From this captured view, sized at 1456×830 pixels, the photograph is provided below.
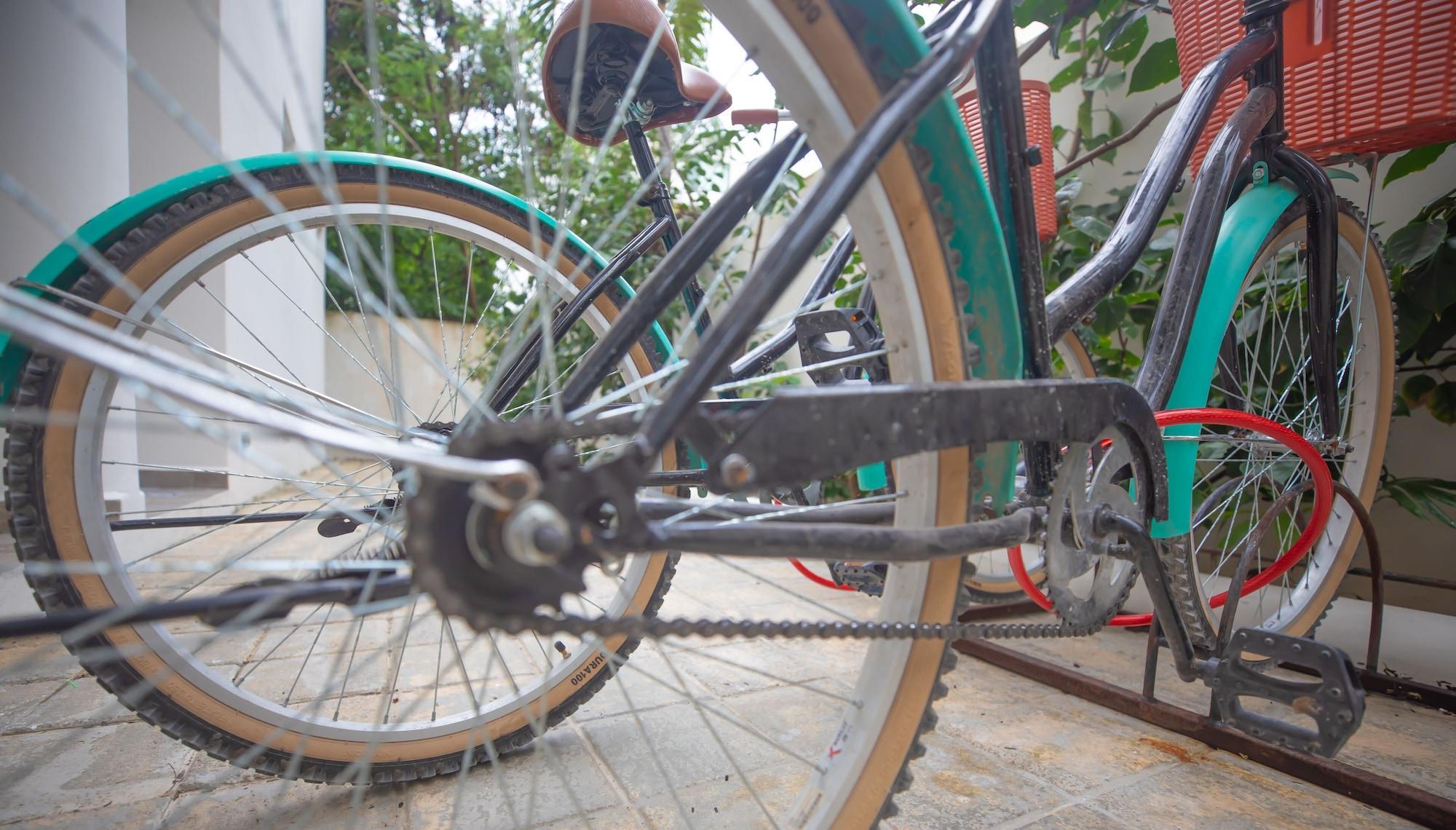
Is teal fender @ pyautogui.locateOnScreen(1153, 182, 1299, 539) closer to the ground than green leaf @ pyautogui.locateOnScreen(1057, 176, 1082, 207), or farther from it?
closer to the ground

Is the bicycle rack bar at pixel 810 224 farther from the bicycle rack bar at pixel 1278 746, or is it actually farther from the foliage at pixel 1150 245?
the foliage at pixel 1150 245

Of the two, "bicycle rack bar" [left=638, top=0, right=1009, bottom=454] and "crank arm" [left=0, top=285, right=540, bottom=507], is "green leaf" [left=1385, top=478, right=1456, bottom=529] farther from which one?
"crank arm" [left=0, top=285, right=540, bottom=507]

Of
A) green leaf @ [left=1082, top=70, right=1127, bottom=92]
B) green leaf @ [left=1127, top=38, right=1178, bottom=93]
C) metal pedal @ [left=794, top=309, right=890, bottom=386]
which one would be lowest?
metal pedal @ [left=794, top=309, right=890, bottom=386]

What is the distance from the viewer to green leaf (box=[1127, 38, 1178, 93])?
212 centimetres

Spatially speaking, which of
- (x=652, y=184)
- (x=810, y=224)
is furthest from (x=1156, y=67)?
(x=810, y=224)

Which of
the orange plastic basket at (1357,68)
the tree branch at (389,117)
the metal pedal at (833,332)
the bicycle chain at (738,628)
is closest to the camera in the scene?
the bicycle chain at (738,628)

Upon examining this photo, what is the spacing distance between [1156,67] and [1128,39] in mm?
167

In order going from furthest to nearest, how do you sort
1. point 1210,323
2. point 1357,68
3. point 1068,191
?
1. point 1068,191
2. point 1357,68
3. point 1210,323

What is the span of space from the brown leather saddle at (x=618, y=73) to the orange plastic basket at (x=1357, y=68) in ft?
3.06

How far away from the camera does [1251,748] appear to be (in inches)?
48.6

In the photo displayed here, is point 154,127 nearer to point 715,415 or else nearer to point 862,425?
point 715,415

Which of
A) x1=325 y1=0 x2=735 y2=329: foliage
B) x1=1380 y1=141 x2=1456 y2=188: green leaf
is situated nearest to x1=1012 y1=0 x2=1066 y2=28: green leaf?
x1=1380 y1=141 x2=1456 y2=188: green leaf

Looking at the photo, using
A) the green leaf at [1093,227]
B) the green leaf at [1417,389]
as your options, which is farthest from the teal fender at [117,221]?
the green leaf at [1417,389]

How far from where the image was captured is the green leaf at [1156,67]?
6.95 ft
